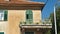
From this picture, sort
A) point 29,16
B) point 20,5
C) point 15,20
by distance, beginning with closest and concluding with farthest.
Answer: point 29,16
point 15,20
point 20,5

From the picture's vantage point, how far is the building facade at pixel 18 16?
2320 cm

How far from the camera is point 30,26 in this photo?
72.4ft

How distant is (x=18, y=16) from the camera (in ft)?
78.2

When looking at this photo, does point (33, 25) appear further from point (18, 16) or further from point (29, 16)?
point (18, 16)

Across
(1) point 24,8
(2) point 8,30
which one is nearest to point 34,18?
(1) point 24,8

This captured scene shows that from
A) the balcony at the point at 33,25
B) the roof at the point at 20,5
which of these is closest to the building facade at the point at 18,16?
the roof at the point at 20,5

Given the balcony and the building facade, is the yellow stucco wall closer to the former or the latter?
A: the building facade

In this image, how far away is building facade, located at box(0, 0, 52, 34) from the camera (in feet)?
76.1

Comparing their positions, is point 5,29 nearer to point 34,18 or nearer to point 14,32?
point 14,32

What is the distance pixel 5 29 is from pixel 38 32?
3.52 meters

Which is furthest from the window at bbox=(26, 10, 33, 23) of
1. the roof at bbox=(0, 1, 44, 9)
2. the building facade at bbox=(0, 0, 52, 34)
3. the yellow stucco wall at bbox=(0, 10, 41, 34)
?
the roof at bbox=(0, 1, 44, 9)

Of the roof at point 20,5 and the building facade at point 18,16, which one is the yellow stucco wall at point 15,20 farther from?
the roof at point 20,5

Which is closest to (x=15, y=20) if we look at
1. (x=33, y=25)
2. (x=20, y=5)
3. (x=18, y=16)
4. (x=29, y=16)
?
(x=18, y=16)

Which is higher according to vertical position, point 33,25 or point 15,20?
point 15,20
